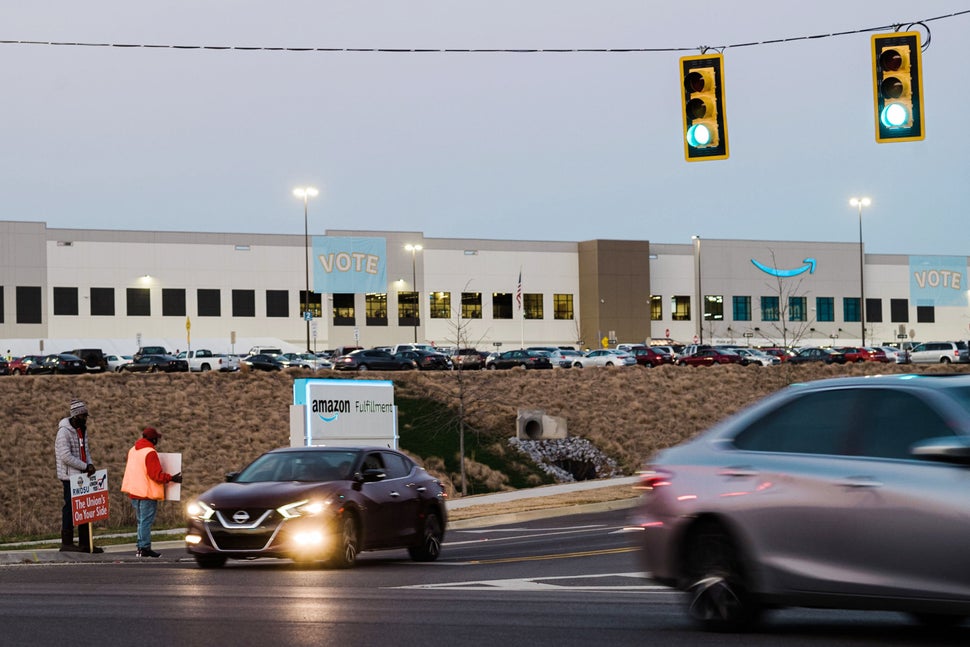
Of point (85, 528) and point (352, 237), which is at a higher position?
point (352, 237)

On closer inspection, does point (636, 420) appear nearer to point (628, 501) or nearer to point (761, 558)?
point (628, 501)

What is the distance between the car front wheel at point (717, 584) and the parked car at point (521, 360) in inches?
2363

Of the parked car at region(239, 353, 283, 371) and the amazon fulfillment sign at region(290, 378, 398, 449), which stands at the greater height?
the parked car at region(239, 353, 283, 371)

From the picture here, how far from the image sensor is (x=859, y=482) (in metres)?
8.06

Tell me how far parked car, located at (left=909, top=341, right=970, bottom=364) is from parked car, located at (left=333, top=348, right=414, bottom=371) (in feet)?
95.0

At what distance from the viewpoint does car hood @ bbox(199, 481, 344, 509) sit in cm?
1555

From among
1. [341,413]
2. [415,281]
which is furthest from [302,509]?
[415,281]

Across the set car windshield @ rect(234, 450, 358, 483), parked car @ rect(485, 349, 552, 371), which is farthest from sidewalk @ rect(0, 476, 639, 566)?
parked car @ rect(485, 349, 552, 371)

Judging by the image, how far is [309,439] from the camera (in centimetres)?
3156

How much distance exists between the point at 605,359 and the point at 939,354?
60.6ft

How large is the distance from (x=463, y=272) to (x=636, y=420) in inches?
2110

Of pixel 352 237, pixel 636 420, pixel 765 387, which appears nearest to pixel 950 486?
pixel 636 420

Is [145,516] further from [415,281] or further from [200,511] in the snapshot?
[415,281]

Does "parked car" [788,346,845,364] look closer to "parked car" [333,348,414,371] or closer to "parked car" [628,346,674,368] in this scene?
"parked car" [628,346,674,368]
